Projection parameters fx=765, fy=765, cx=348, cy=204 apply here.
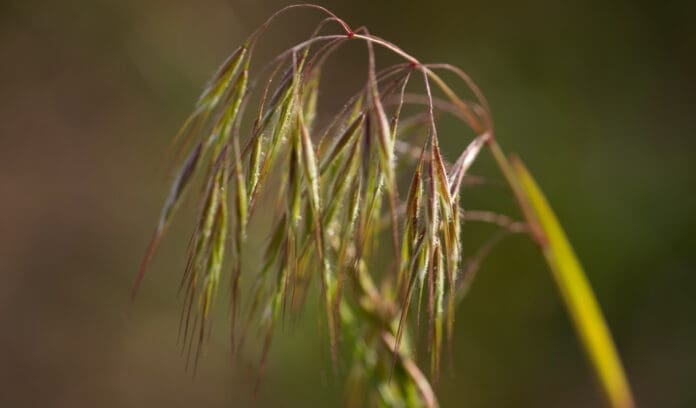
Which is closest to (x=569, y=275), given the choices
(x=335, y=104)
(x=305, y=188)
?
(x=305, y=188)

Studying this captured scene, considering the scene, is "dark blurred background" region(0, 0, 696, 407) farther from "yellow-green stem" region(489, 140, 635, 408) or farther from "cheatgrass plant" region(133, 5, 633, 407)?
"cheatgrass plant" region(133, 5, 633, 407)

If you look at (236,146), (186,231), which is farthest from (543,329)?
(236,146)

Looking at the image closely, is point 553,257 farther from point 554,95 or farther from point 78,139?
point 78,139

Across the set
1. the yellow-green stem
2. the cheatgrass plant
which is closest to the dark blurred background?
the yellow-green stem

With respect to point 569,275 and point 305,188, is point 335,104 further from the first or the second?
point 305,188

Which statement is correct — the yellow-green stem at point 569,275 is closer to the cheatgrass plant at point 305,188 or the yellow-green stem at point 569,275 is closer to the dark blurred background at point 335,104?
the cheatgrass plant at point 305,188

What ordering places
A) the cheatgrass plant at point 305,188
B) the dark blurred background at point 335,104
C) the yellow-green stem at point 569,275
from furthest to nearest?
1. the dark blurred background at point 335,104
2. the yellow-green stem at point 569,275
3. the cheatgrass plant at point 305,188

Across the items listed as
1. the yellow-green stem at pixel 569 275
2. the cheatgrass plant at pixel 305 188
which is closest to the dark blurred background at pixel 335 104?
the yellow-green stem at pixel 569 275

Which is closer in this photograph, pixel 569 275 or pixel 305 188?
pixel 305 188
